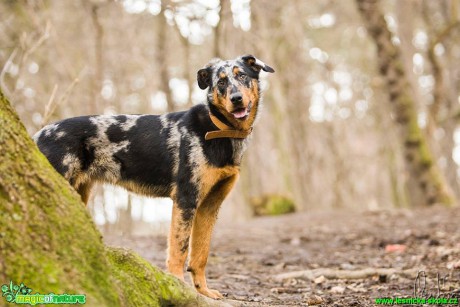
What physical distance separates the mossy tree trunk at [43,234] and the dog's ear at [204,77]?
2.82m

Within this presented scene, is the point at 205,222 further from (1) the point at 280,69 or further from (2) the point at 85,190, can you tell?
(1) the point at 280,69

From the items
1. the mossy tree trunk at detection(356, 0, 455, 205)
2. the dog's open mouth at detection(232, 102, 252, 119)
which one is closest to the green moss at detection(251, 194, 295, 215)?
the mossy tree trunk at detection(356, 0, 455, 205)

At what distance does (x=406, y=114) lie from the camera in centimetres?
1577

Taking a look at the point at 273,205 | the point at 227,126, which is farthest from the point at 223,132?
the point at 273,205

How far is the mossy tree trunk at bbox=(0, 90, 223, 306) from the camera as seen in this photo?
3.03 m

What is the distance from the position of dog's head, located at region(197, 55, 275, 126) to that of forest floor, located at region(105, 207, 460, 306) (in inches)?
74.0

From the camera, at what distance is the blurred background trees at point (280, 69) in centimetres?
1532

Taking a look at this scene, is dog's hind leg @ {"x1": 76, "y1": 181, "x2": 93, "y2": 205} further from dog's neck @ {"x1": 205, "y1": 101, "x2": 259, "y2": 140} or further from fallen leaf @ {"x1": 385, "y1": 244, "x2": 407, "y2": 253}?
fallen leaf @ {"x1": 385, "y1": 244, "x2": 407, "y2": 253}

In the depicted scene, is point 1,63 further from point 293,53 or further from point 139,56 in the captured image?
point 293,53

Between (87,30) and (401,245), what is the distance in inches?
681

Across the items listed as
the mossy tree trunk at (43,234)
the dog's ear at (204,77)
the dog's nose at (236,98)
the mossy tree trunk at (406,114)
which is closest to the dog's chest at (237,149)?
the dog's nose at (236,98)

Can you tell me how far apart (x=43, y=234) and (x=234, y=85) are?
9.92 feet

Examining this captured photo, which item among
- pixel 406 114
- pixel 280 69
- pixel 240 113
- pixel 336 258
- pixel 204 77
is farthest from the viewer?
pixel 280 69

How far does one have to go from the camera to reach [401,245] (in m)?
8.85
